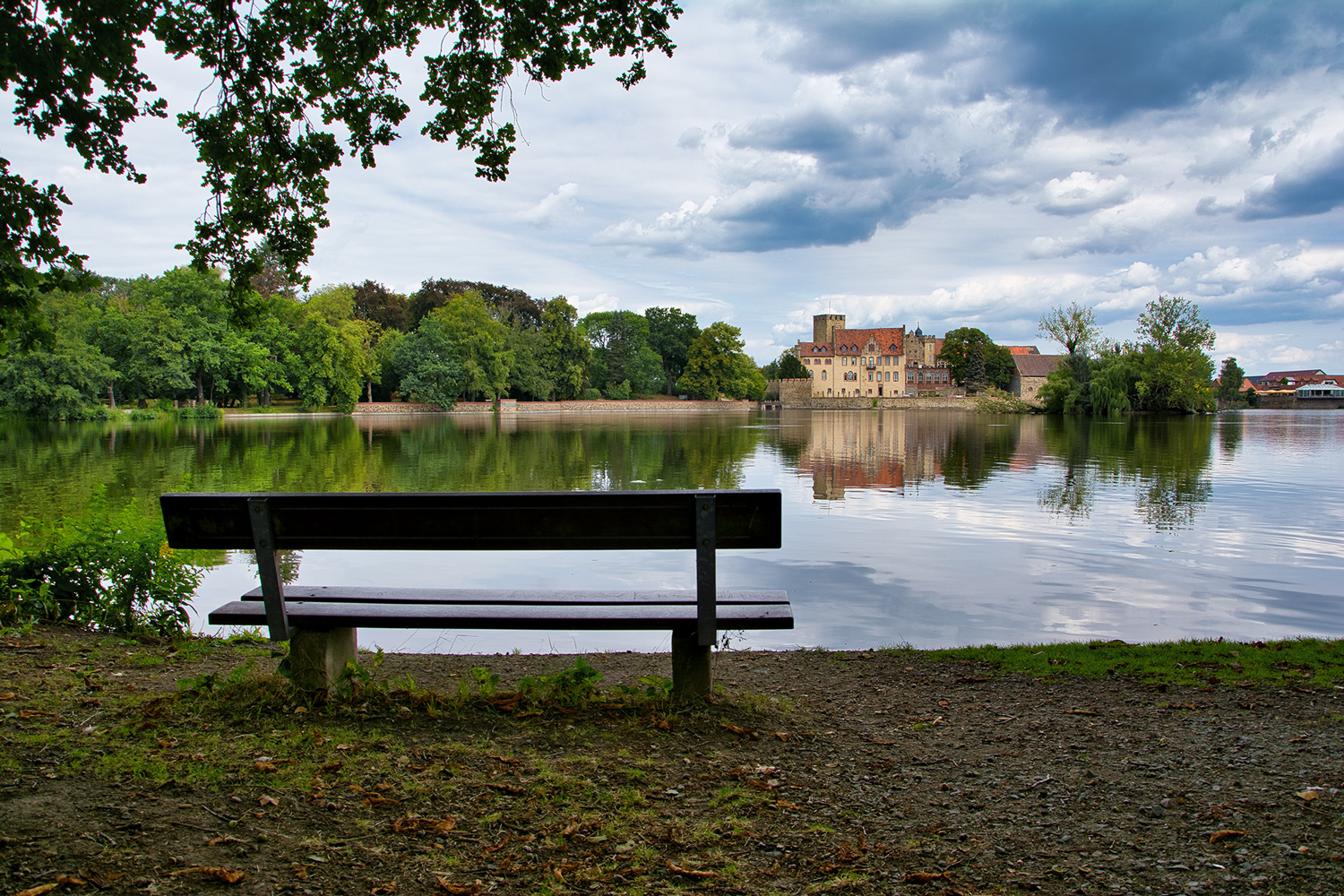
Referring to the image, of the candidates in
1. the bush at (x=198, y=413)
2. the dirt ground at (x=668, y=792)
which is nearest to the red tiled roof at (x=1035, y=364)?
the bush at (x=198, y=413)

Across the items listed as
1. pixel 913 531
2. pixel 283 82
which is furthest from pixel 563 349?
pixel 283 82

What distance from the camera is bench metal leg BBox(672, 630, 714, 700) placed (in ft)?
12.1

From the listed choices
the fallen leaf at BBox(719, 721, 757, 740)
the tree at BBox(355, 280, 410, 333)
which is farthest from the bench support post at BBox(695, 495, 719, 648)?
the tree at BBox(355, 280, 410, 333)

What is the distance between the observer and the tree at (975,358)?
335ft

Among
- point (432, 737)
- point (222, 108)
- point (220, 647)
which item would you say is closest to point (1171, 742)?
point (432, 737)

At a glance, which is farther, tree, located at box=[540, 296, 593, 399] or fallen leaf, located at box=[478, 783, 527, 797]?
tree, located at box=[540, 296, 593, 399]

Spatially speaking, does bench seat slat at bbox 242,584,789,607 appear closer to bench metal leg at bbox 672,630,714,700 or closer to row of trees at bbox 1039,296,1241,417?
bench metal leg at bbox 672,630,714,700

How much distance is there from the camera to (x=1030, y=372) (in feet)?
346

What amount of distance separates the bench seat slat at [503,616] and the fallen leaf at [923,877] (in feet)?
3.95

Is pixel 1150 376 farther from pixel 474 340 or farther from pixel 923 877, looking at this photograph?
pixel 923 877

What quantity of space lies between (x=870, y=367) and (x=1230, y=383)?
48.4 m

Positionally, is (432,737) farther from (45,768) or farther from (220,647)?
(220,647)

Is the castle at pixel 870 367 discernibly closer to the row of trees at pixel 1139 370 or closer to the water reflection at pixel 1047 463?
the row of trees at pixel 1139 370

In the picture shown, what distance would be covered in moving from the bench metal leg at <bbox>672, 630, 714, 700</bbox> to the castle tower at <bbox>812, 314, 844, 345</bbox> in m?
112
